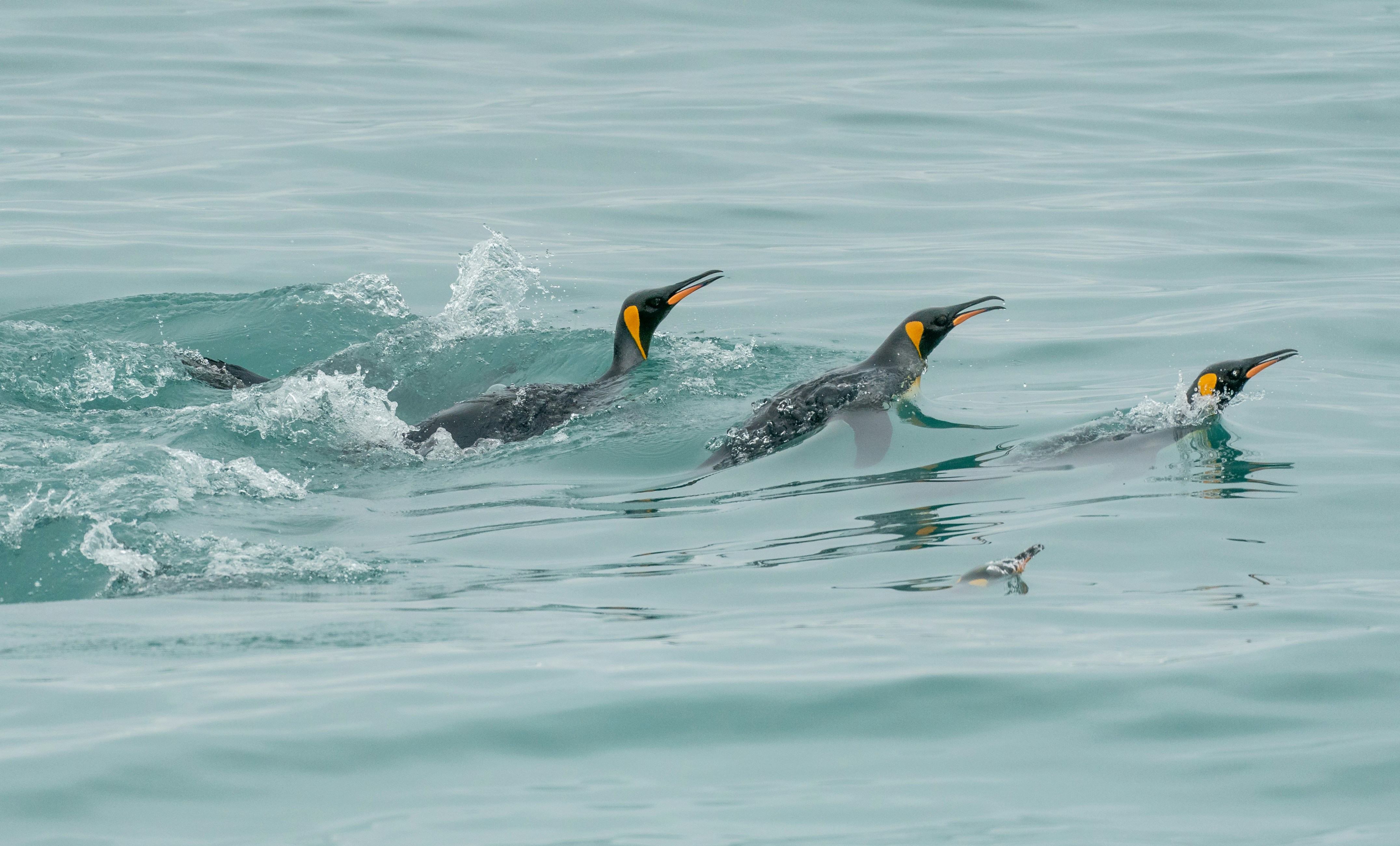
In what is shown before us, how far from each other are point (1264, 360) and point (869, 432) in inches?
95.8

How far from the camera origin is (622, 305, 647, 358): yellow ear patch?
1127 cm

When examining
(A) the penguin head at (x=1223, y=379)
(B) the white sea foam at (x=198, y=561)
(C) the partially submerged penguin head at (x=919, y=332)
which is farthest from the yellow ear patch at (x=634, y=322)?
(B) the white sea foam at (x=198, y=561)

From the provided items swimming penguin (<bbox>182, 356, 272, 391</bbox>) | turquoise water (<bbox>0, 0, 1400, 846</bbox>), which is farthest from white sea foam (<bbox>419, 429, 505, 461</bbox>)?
swimming penguin (<bbox>182, 356, 272, 391</bbox>)

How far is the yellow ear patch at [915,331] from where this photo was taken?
10375 millimetres

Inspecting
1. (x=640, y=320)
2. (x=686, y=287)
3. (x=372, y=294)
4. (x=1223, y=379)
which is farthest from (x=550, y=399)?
(x=1223, y=379)

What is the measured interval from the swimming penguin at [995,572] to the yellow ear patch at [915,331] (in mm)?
4055

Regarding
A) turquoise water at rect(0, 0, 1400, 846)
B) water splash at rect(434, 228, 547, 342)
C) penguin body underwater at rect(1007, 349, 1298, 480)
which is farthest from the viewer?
water splash at rect(434, 228, 547, 342)

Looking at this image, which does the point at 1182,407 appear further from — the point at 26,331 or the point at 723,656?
the point at 26,331

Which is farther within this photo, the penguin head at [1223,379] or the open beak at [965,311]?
the open beak at [965,311]

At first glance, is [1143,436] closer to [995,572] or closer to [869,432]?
[869,432]

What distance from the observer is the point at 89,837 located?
3.88 m

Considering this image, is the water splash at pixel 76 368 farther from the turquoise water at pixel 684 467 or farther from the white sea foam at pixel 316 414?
the white sea foam at pixel 316 414

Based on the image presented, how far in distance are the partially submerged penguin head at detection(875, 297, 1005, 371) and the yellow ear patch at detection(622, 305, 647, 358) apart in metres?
1.86

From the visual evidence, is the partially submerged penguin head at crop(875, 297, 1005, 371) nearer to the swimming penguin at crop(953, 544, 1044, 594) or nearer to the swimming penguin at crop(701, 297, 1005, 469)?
the swimming penguin at crop(701, 297, 1005, 469)
